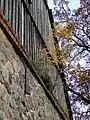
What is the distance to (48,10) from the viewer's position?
14.6 meters

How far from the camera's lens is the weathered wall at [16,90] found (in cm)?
615

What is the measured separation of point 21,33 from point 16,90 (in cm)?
202

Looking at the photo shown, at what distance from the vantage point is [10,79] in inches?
258

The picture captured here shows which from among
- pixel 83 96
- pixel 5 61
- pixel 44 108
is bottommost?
pixel 83 96

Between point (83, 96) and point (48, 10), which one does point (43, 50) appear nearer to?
point (48, 10)

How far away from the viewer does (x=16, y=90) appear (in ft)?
22.4

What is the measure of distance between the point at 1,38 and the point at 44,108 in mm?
3204

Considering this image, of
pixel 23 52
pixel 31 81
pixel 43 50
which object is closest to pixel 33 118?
pixel 31 81

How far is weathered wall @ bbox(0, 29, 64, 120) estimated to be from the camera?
6.15m

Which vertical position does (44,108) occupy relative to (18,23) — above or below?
below

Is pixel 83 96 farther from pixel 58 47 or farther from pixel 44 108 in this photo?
pixel 44 108

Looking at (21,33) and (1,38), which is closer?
(1,38)

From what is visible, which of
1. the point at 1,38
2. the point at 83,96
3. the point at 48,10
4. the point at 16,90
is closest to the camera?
the point at 1,38

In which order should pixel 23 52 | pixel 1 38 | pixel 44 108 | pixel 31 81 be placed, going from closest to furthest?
1. pixel 1 38
2. pixel 23 52
3. pixel 31 81
4. pixel 44 108
